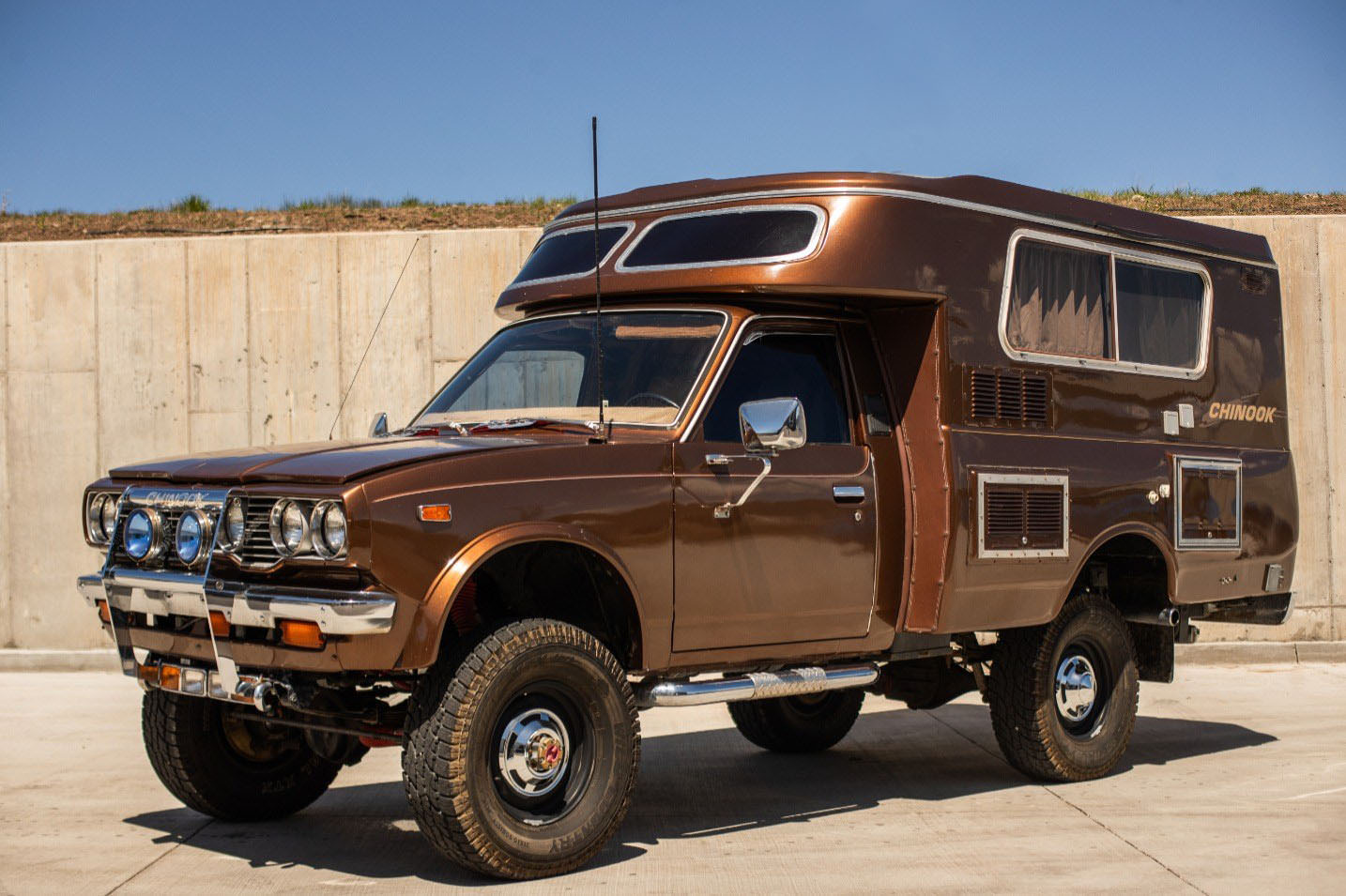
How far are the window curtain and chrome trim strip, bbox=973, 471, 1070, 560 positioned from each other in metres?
0.69

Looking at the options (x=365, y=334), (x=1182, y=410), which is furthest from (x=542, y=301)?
(x=365, y=334)

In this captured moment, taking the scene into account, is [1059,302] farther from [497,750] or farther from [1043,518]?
[497,750]

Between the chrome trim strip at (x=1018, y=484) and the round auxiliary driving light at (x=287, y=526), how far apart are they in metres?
3.44

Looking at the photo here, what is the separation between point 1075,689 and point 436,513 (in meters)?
4.26

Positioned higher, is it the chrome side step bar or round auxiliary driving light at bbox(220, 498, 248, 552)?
round auxiliary driving light at bbox(220, 498, 248, 552)

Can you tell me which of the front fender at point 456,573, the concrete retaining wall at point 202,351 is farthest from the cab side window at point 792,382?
the concrete retaining wall at point 202,351

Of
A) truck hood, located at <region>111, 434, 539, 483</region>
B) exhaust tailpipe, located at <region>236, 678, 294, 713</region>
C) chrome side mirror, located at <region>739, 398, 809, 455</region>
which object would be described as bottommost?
exhaust tailpipe, located at <region>236, 678, 294, 713</region>

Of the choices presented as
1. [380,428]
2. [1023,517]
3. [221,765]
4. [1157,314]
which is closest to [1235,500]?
[1157,314]

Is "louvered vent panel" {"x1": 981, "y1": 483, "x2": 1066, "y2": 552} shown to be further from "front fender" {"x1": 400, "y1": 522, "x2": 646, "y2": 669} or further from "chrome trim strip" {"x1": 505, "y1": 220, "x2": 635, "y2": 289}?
"front fender" {"x1": 400, "y1": 522, "x2": 646, "y2": 669}

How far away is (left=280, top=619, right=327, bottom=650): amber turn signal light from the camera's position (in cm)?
570

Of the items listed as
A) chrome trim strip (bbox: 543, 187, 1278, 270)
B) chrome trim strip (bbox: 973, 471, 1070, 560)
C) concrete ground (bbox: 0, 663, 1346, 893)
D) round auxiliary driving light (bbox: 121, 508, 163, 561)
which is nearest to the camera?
concrete ground (bbox: 0, 663, 1346, 893)

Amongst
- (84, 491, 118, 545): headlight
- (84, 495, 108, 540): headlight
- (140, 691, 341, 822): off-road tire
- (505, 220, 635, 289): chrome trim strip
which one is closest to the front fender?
(140, 691, 341, 822): off-road tire

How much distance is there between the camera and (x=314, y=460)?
19.8 ft

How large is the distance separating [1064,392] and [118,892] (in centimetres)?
520
